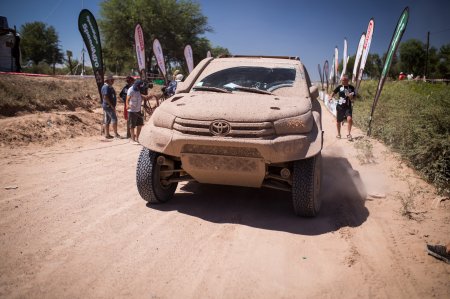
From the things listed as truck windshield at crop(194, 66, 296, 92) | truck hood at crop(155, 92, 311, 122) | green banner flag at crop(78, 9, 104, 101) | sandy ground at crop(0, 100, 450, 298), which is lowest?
sandy ground at crop(0, 100, 450, 298)

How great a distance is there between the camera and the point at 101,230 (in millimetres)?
3756

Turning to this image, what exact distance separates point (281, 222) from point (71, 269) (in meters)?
2.28

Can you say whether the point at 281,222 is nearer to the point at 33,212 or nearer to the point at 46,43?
the point at 33,212

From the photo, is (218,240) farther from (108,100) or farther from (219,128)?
(108,100)

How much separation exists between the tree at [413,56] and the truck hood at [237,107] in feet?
220

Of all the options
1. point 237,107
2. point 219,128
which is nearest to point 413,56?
point 237,107

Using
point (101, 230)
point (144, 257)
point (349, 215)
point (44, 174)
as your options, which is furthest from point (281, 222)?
point (44, 174)

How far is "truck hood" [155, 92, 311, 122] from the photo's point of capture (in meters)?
3.64

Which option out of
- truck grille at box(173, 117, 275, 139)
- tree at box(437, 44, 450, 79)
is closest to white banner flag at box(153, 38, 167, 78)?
truck grille at box(173, 117, 275, 139)

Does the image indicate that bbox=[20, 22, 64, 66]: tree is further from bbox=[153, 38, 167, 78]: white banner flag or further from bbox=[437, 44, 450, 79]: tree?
bbox=[437, 44, 450, 79]: tree

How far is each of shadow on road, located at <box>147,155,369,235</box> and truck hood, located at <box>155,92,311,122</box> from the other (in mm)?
1279

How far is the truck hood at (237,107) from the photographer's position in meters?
3.64

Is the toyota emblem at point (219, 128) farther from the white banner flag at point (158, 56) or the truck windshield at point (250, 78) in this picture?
the white banner flag at point (158, 56)

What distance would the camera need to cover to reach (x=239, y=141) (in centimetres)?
350
